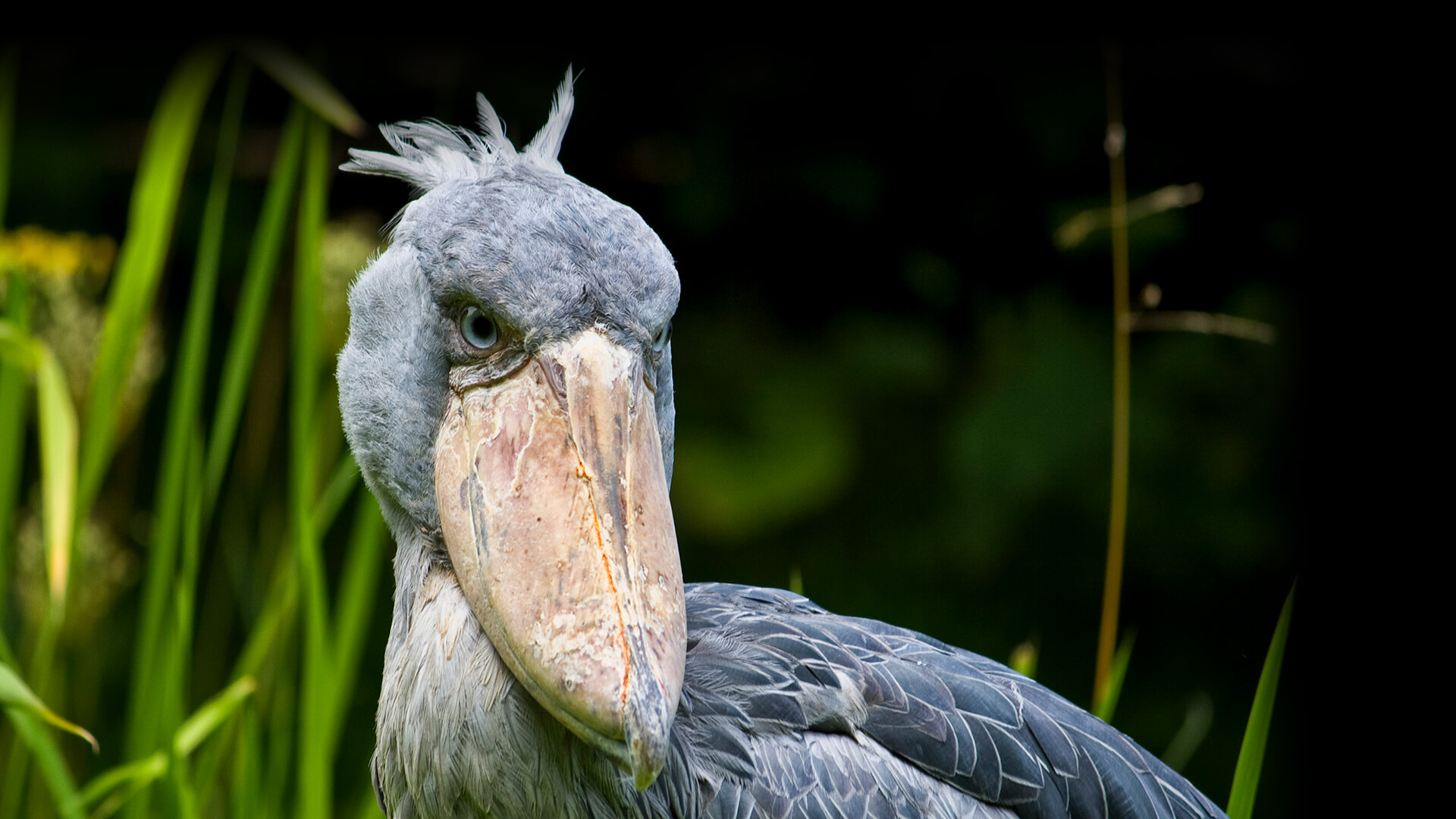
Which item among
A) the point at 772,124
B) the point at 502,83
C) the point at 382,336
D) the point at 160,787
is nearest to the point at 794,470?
the point at 772,124

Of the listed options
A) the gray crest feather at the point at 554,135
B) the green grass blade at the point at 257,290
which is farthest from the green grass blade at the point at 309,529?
the gray crest feather at the point at 554,135

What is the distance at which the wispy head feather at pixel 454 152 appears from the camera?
134 cm

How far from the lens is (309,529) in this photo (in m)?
1.73

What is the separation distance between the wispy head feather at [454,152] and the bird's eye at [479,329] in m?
0.20

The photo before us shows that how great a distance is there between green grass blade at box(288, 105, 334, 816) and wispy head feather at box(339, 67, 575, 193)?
1.69 ft

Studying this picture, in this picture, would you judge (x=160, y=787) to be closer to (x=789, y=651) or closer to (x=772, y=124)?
(x=789, y=651)

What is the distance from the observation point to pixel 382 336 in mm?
1283

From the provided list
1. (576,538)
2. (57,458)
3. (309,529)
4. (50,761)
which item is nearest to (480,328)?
(576,538)

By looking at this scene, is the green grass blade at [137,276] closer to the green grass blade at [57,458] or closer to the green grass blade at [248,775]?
the green grass blade at [57,458]

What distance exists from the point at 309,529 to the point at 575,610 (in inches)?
31.9

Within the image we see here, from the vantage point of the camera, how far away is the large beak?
3.35 feet

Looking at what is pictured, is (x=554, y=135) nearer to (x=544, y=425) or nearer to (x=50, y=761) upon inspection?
(x=544, y=425)

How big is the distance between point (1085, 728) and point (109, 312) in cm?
156

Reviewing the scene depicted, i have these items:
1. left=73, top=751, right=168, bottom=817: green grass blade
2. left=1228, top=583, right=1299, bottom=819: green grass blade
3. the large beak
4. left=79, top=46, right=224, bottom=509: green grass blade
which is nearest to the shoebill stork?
the large beak
